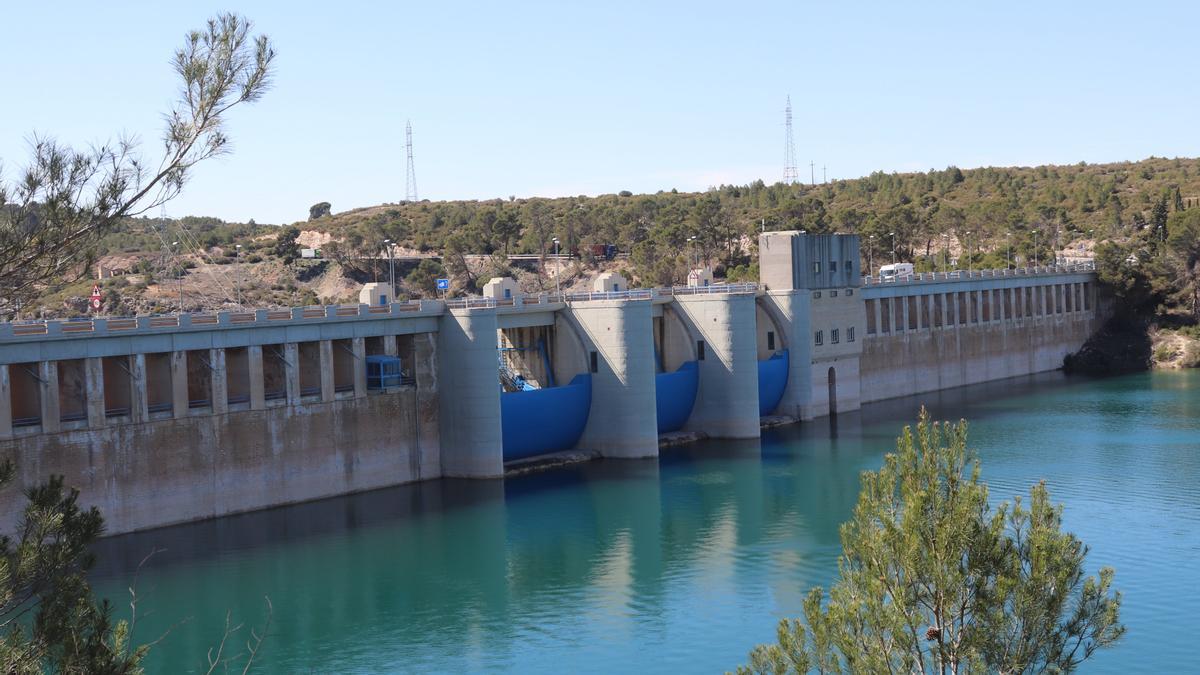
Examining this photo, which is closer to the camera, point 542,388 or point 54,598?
point 54,598

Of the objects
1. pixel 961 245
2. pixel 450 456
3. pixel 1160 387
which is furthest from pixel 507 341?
pixel 961 245

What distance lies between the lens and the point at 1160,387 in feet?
247

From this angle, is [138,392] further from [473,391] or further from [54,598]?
[54,598]

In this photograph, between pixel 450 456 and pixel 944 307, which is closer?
pixel 450 456

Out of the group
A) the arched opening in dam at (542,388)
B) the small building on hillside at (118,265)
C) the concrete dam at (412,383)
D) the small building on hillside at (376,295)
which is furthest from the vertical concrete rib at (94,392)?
the small building on hillside at (118,265)

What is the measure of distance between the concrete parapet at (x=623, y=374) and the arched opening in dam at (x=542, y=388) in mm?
802

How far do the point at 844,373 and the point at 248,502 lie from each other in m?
33.2

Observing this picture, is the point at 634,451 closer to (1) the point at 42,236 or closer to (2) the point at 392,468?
(2) the point at 392,468

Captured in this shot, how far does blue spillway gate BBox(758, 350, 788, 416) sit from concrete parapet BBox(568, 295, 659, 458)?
33.2 ft

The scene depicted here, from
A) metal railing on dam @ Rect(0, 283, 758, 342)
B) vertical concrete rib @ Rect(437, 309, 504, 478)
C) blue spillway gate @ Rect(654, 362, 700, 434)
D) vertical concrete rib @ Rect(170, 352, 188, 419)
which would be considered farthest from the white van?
vertical concrete rib @ Rect(170, 352, 188, 419)

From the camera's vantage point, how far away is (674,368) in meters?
59.8

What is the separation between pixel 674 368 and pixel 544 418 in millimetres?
9300

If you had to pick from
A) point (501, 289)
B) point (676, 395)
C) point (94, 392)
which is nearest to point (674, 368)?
point (676, 395)

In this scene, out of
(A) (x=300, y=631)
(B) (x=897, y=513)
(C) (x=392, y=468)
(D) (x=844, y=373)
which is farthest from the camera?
(D) (x=844, y=373)
